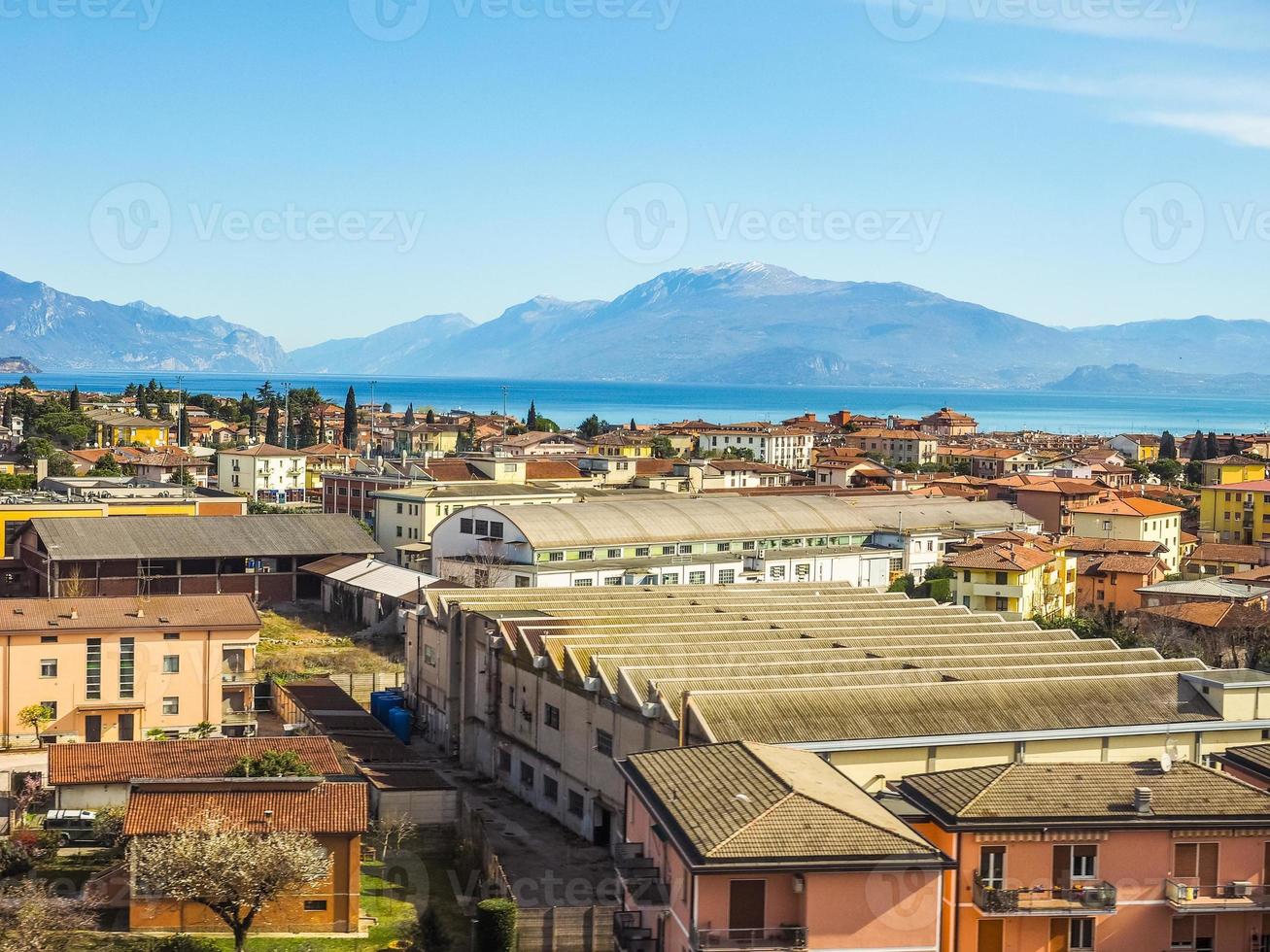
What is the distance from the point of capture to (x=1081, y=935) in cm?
1284

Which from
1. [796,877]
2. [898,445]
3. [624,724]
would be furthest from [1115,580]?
[898,445]

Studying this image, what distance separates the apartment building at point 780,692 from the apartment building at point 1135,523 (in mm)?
22301

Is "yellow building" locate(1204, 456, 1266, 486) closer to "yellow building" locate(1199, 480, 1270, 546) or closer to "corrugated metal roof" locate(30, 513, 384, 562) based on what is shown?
"yellow building" locate(1199, 480, 1270, 546)

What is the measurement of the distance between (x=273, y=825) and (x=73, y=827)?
413cm

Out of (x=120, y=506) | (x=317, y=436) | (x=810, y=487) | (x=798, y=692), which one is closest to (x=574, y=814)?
(x=798, y=692)

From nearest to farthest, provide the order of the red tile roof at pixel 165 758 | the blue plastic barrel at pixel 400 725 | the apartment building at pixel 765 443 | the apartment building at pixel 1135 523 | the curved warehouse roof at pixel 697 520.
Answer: the red tile roof at pixel 165 758 < the blue plastic barrel at pixel 400 725 < the curved warehouse roof at pixel 697 520 < the apartment building at pixel 1135 523 < the apartment building at pixel 765 443

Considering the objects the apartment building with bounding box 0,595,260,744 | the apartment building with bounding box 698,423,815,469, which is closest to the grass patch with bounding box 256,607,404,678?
the apartment building with bounding box 0,595,260,744

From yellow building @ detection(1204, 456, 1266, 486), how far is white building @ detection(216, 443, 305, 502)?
38.8 meters

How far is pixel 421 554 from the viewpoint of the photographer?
4150cm

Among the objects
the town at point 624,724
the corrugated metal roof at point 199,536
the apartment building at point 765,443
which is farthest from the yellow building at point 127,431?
the corrugated metal roof at point 199,536

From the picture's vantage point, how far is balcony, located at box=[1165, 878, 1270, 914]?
1277 centimetres

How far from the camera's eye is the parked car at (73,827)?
1811cm

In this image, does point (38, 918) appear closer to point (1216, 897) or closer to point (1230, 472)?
point (1216, 897)

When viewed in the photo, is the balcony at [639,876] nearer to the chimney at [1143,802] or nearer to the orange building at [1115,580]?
the chimney at [1143,802]
